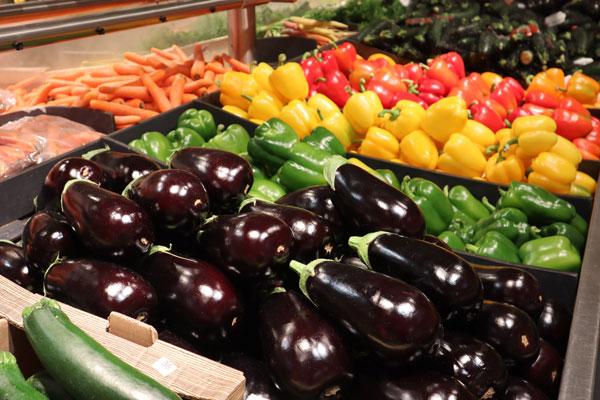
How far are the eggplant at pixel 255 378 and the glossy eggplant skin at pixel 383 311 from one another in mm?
191

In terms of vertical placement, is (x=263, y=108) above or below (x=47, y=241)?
below

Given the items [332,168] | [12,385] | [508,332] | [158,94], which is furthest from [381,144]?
[12,385]

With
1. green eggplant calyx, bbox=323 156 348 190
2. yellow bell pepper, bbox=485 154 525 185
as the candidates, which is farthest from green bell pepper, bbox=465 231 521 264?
green eggplant calyx, bbox=323 156 348 190

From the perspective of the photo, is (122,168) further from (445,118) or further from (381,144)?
(445,118)

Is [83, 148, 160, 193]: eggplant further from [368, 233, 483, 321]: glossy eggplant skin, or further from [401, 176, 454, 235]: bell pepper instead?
[401, 176, 454, 235]: bell pepper

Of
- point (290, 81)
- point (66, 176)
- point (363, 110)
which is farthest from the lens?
point (290, 81)

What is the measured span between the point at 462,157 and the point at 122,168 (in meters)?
1.75

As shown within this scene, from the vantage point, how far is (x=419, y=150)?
2.81m

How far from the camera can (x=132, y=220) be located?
1219mm

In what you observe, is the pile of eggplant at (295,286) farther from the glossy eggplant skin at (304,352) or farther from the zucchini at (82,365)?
the zucchini at (82,365)

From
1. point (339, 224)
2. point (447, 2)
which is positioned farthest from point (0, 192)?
point (447, 2)

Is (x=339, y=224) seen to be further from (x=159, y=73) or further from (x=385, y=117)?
(x=159, y=73)

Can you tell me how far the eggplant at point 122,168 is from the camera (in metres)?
1.56

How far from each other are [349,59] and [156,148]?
1.71 meters
